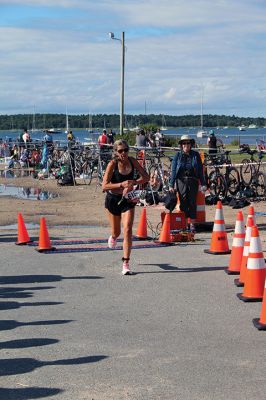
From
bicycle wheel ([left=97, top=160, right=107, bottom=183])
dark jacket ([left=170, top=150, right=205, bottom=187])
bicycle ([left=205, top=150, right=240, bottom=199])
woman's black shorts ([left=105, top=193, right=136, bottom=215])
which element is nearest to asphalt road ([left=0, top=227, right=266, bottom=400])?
woman's black shorts ([left=105, top=193, right=136, bottom=215])

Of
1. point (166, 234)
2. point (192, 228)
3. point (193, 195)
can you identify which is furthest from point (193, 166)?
point (166, 234)

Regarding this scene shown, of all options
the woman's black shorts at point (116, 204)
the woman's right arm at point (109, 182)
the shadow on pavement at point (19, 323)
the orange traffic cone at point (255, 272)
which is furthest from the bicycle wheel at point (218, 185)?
the shadow on pavement at point (19, 323)

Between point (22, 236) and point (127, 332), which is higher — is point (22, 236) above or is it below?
below

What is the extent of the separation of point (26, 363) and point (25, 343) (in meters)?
0.70

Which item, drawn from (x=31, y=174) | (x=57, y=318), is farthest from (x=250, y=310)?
(x=31, y=174)

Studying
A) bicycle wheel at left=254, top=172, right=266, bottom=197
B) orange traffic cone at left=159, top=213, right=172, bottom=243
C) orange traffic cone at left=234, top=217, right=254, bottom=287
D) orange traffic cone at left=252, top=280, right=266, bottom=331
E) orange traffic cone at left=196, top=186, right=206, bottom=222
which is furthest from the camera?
bicycle wheel at left=254, top=172, right=266, bottom=197

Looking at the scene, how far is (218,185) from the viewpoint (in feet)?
71.6

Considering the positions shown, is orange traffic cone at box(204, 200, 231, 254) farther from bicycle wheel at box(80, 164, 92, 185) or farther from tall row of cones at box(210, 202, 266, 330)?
bicycle wheel at box(80, 164, 92, 185)

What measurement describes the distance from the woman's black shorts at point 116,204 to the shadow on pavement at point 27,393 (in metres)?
5.19

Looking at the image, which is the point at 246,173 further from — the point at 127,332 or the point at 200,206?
the point at 127,332

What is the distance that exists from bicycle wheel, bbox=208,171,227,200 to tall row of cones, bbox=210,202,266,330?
893cm

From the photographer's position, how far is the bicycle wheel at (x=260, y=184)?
22.1 meters

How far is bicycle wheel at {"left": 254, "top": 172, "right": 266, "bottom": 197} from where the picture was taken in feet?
72.5

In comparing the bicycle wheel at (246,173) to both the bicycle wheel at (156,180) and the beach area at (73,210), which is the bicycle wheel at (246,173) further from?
the bicycle wheel at (156,180)
